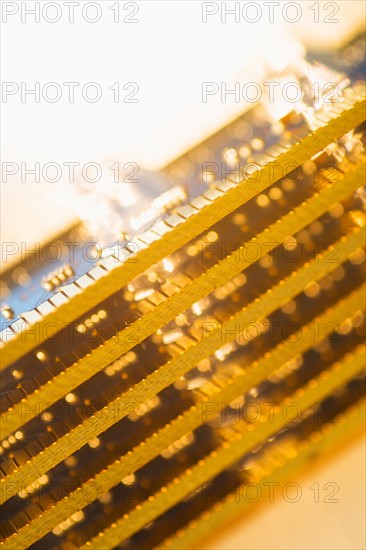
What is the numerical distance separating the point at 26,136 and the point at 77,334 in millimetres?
1369

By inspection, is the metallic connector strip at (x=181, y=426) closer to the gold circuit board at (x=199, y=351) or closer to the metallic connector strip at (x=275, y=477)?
the gold circuit board at (x=199, y=351)

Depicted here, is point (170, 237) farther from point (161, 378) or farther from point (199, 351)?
point (161, 378)

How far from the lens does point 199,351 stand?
418cm

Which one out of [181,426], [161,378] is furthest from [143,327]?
[181,426]

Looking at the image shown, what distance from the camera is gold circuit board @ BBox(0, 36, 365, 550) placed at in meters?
3.96

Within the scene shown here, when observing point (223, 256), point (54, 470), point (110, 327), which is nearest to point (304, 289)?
point (223, 256)

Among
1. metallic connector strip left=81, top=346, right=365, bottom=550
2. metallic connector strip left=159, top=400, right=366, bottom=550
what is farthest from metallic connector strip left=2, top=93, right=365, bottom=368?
metallic connector strip left=159, top=400, right=366, bottom=550

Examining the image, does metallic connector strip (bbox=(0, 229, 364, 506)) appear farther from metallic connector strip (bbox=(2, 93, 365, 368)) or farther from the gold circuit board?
metallic connector strip (bbox=(2, 93, 365, 368))


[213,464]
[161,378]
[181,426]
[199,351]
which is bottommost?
[213,464]

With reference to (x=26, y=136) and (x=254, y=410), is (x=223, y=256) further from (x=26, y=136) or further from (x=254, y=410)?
(x=26, y=136)

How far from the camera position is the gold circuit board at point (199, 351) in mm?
3957

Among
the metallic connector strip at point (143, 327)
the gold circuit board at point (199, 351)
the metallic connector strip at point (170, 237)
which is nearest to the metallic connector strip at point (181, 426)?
the gold circuit board at point (199, 351)

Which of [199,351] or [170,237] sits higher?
[170,237]

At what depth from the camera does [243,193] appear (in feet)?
12.7
